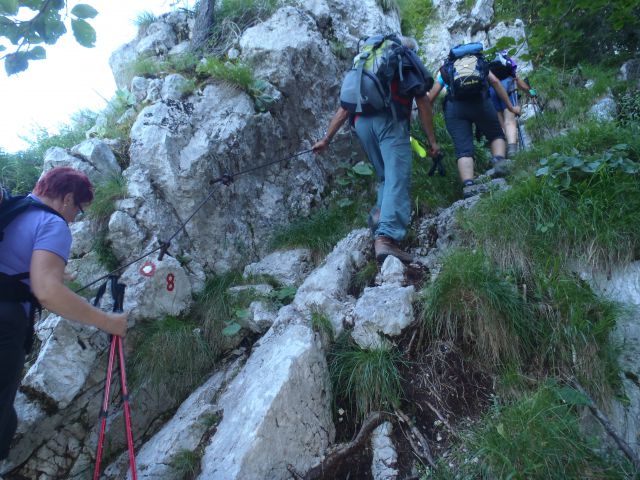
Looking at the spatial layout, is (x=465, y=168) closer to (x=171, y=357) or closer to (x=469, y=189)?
(x=469, y=189)

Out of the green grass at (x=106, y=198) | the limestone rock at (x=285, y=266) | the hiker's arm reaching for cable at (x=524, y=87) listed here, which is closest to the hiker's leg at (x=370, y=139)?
the limestone rock at (x=285, y=266)

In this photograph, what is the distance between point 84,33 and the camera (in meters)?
2.67

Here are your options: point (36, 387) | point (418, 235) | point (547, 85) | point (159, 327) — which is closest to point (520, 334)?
point (418, 235)

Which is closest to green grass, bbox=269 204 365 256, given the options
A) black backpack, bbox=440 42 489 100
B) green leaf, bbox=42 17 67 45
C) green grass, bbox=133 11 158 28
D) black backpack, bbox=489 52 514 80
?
black backpack, bbox=440 42 489 100

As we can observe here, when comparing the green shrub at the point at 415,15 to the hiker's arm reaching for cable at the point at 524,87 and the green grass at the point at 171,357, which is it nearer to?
the hiker's arm reaching for cable at the point at 524,87

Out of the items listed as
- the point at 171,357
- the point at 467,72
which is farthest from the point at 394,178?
the point at 171,357

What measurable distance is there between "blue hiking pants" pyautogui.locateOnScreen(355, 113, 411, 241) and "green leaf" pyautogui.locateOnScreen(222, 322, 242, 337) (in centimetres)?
173

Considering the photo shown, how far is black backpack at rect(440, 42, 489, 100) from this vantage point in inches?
223

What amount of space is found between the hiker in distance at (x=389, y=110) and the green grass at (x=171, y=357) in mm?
Result: 2016

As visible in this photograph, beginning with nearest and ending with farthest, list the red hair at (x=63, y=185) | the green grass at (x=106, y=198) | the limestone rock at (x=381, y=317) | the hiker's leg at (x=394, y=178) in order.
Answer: the red hair at (x=63, y=185)
the limestone rock at (x=381, y=317)
the hiker's leg at (x=394, y=178)
the green grass at (x=106, y=198)

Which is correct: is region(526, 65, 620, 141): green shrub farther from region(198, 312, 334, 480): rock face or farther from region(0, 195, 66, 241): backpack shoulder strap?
region(0, 195, 66, 241): backpack shoulder strap

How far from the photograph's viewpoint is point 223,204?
5355mm

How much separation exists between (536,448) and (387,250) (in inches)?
92.3

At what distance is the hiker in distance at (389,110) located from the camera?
4551 mm
